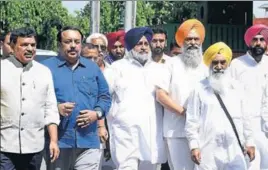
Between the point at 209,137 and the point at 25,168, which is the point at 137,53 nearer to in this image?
the point at 209,137

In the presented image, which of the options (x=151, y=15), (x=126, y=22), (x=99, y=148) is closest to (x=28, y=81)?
(x=99, y=148)

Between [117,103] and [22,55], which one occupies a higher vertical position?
[22,55]

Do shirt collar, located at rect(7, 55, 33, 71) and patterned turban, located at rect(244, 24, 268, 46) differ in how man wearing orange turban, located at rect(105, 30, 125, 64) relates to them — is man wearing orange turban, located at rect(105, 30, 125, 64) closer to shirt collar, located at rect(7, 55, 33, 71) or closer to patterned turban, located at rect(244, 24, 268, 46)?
patterned turban, located at rect(244, 24, 268, 46)

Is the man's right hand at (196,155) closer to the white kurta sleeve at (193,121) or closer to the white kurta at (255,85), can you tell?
the white kurta sleeve at (193,121)

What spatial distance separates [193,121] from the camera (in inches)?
283

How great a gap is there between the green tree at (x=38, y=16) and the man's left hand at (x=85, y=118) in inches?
972

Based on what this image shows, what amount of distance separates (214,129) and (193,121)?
0.76 feet

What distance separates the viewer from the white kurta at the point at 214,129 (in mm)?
7141

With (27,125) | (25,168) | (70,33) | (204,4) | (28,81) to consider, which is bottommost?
(25,168)

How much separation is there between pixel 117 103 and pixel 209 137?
1112mm

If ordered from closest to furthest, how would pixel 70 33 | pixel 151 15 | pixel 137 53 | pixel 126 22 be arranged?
pixel 70 33 → pixel 137 53 → pixel 126 22 → pixel 151 15

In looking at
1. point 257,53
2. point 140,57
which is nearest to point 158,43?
point 140,57

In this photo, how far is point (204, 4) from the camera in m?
22.9

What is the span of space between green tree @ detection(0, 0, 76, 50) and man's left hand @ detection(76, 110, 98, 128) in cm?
2470
